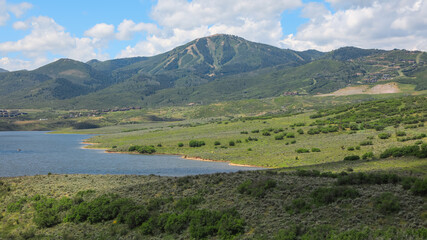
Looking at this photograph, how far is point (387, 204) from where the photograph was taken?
27312 mm

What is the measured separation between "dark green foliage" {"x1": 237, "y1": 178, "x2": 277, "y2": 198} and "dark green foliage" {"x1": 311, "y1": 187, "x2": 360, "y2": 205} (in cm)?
546

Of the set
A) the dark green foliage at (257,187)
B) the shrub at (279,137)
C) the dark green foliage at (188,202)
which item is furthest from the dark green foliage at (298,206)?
the shrub at (279,137)

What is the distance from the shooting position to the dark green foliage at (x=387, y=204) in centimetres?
2709

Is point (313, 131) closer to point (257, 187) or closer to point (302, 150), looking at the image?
point (302, 150)

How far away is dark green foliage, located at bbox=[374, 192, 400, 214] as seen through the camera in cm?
2709

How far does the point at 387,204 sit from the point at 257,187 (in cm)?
1375

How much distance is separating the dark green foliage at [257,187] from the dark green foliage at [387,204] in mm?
10888

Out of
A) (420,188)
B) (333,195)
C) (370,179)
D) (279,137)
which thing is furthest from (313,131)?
(420,188)

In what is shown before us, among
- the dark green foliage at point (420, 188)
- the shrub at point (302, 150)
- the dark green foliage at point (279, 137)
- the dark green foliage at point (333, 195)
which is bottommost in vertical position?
the shrub at point (302, 150)

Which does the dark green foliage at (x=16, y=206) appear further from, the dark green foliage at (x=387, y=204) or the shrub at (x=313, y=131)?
the shrub at (x=313, y=131)

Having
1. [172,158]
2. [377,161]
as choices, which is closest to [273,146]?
[172,158]

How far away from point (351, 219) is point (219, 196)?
14996 millimetres

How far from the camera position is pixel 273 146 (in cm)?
10650

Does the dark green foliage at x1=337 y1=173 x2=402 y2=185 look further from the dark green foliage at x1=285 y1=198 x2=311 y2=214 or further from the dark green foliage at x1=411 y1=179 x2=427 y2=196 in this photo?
the dark green foliage at x1=285 y1=198 x2=311 y2=214
